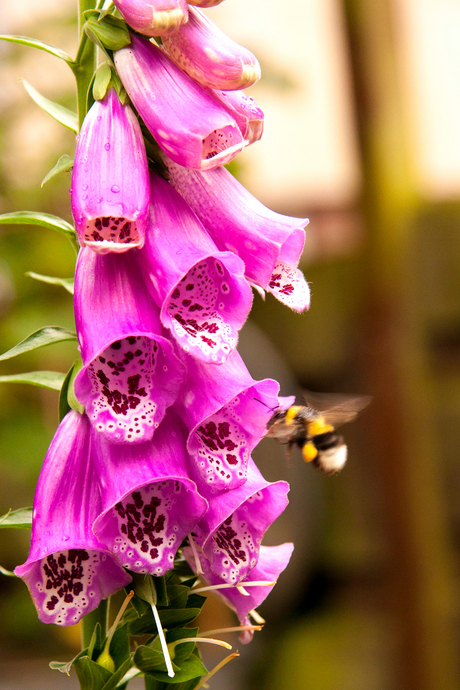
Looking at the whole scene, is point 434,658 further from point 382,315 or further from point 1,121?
point 1,121

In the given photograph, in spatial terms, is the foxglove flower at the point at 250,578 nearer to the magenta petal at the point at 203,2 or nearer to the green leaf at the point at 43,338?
the green leaf at the point at 43,338

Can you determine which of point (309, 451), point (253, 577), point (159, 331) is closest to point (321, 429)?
→ point (309, 451)

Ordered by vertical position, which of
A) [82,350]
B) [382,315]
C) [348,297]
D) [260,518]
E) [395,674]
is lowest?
[395,674]

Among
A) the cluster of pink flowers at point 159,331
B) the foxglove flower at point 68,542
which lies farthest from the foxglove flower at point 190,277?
the foxglove flower at point 68,542

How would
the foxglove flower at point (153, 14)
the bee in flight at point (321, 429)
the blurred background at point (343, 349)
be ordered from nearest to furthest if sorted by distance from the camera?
1. the foxglove flower at point (153, 14)
2. the bee in flight at point (321, 429)
3. the blurred background at point (343, 349)

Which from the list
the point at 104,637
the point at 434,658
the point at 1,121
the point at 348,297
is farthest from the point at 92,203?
the point at 348,297

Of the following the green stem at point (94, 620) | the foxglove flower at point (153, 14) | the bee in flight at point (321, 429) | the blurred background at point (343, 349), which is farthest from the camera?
the blurred background at point (343, 349)

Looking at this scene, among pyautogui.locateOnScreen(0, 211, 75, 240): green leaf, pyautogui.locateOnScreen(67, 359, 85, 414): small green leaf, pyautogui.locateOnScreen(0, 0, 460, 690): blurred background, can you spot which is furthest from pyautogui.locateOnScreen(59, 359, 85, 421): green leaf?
pyautogui.locateOnScreen(0, 0, 460, 690): blurred background

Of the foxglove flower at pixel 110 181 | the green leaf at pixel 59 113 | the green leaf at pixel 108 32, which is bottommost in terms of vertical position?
the foxglove flower at pixel 110 181
